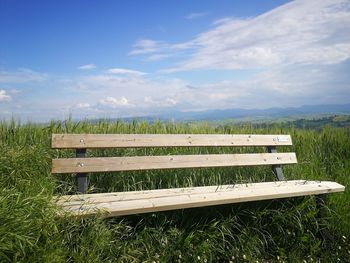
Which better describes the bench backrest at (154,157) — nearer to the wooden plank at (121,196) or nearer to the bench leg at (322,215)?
the wooden plank at (121,196)

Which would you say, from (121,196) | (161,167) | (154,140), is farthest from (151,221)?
(154,140)

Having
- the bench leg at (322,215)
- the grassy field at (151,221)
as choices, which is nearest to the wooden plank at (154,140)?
the grassy field at (151,221)

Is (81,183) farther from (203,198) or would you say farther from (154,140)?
(203,198)

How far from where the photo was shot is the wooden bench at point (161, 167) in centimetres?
285

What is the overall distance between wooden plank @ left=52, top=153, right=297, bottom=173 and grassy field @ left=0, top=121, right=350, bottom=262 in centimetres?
19

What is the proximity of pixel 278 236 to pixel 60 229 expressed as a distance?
2.12 meters

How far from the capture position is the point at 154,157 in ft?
12.1

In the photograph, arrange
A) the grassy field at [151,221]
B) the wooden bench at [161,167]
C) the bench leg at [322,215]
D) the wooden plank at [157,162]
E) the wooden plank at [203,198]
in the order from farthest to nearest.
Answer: the bench leg at [322,215]
the wooden plank at [157,162]
the wooden bench at [161,167]
the wooden plank at [203,198]
the grassy field at [151,221]

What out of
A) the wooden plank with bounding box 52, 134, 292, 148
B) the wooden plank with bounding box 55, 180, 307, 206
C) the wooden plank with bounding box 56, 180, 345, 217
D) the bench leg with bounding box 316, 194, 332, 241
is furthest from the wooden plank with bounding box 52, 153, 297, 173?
the bench leg with bounding box 316, 194, 332, 241

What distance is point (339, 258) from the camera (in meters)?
3.56

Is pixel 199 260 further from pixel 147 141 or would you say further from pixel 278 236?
pixel 147 141

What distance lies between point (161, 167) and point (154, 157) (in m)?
0.12

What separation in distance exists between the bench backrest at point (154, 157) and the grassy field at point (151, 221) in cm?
23

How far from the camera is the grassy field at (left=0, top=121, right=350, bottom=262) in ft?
7.66
